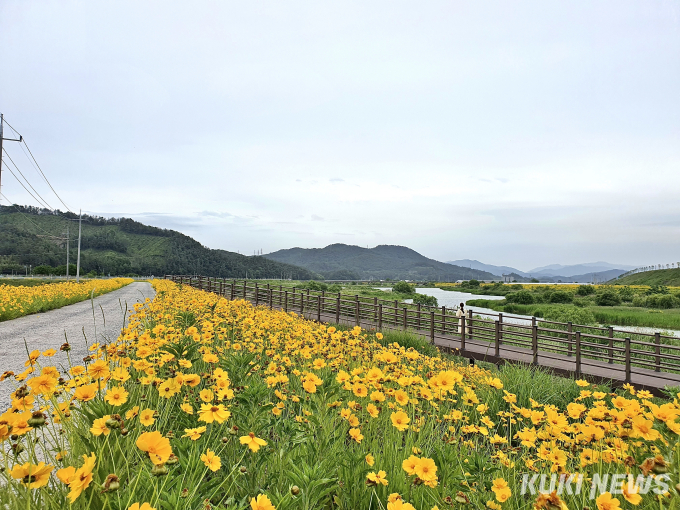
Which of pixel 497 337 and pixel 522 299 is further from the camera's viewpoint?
pixel 522 299

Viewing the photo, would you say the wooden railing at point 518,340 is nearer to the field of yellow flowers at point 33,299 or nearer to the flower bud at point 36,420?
the flower bud at point 36,420

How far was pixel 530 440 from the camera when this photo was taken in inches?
81.7

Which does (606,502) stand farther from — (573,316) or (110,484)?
(573,316)

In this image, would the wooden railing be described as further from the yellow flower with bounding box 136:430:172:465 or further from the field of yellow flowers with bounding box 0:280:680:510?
the yellow flower with bounding box 136:430:172:465

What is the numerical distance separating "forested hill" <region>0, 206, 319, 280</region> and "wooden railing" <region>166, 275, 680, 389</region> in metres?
74.7

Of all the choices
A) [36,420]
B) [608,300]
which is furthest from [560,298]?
[36,420]

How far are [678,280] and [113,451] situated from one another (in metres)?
82.0

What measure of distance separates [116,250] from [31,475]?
390ft

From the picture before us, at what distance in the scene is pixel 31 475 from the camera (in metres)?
1.16

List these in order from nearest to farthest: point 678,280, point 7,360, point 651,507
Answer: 1. point 651,507
2. point 7,360
3. point 678,280

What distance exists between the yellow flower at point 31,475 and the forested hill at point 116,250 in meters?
86.5

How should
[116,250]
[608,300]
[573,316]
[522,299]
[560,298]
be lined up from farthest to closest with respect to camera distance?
[116,250] < [560,298] < [522,299] < [608,300] < [573,316]

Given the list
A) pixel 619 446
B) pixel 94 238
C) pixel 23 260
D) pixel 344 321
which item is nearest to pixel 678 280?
pixel 344 321

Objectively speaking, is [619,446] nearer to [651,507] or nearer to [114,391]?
[651,507]
